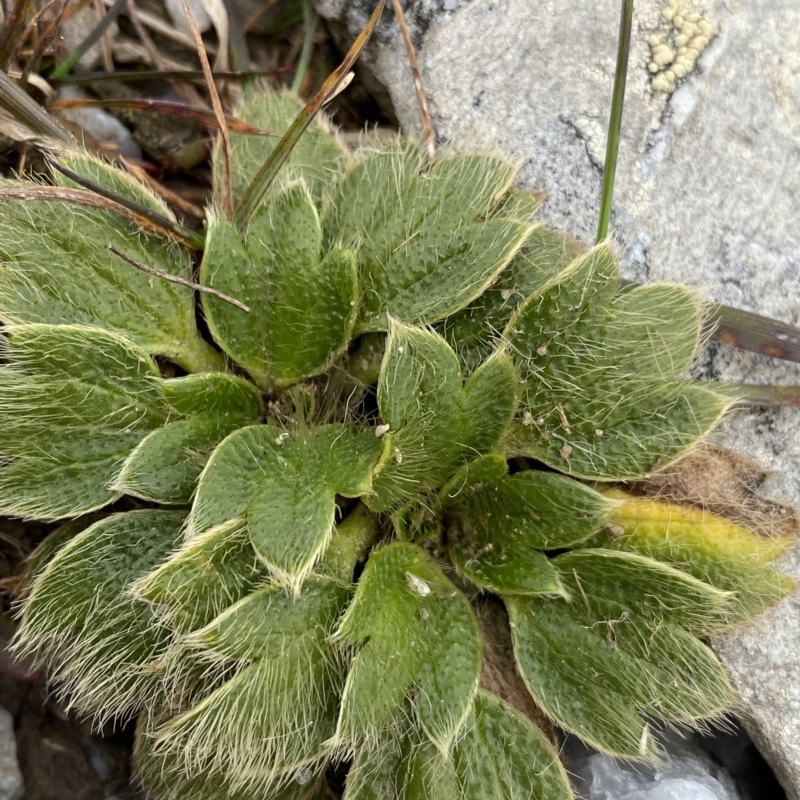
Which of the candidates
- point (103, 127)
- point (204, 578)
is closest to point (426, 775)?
point (204, 578)

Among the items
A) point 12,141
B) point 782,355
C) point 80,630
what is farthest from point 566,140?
point 80,630

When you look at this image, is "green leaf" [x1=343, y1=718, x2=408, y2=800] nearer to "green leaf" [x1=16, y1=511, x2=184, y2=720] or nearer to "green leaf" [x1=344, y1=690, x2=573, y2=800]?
"green leaf" [x1=344, y1=690, x2=573, y2=800]

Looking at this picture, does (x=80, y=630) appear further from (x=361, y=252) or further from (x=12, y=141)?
(x=12, y=141)

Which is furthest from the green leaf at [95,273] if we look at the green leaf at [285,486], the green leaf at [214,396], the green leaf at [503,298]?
the green leaf at [503,298]

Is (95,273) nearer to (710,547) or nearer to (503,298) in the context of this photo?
(503,298)

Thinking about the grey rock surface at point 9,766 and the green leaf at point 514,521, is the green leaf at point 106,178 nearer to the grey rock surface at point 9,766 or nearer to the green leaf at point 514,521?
the green leaf at point 514,521

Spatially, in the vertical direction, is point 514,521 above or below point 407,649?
above
